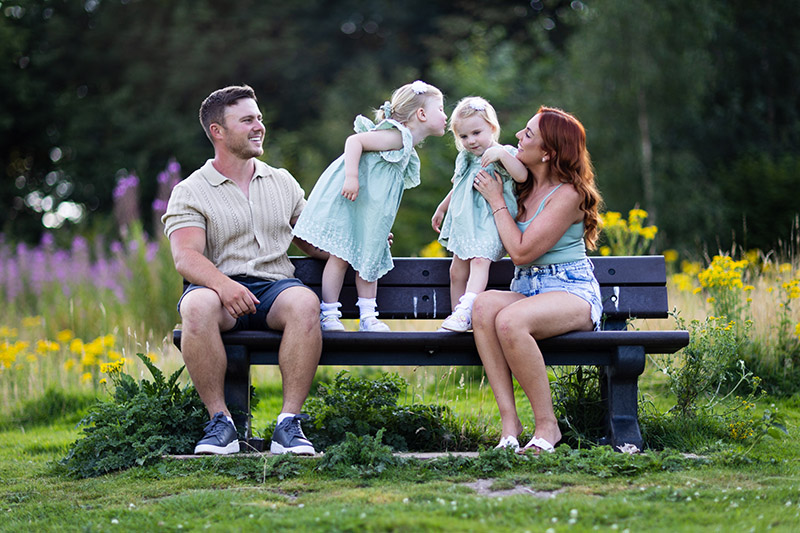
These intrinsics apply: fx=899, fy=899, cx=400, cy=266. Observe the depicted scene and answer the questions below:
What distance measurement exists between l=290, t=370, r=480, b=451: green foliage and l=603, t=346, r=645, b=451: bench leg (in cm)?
65

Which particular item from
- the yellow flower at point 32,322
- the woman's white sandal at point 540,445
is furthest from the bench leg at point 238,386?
the yellow flower at point 32,322

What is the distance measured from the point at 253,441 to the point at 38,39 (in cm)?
2138

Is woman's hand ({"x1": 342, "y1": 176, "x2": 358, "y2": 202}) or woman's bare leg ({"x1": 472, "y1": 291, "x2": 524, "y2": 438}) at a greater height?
woman's hand ({"x1": 342, "y1": 176, "x2": 358, "y2": 202})

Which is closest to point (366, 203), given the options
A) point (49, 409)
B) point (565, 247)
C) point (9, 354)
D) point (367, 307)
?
point (367, 307)

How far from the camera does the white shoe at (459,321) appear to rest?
3.90 meters

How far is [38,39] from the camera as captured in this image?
22531mm

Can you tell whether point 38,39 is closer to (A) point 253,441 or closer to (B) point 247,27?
(B) point 247,27

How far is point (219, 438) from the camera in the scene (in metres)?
3.73

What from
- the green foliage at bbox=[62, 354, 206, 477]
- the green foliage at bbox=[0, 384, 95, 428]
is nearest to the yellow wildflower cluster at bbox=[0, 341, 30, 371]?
the green foliage at bbox=[0, 384, 95, 428]

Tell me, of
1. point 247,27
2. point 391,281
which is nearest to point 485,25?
point 247,27

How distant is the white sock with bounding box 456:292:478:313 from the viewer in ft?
13.1

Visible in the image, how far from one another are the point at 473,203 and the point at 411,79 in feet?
60.1

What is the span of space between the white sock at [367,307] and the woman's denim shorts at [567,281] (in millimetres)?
690

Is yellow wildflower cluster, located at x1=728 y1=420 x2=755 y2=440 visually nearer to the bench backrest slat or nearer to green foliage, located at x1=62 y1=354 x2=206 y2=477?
the bench backrest slat
